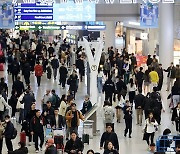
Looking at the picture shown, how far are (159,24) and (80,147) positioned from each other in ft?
53.4

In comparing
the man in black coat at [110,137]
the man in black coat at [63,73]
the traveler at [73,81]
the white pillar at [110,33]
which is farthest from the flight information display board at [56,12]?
the man in black coat at [110,137]

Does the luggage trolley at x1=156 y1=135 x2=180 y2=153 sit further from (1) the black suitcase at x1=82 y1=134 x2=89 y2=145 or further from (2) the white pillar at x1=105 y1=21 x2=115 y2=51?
(2) the white pillar at x1=105 y1=21 x2=115 y2=51

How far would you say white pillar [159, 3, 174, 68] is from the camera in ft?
95.6

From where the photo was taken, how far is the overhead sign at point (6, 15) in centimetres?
2886

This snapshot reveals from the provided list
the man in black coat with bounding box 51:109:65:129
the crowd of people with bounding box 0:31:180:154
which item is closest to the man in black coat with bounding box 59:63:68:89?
the crowd of people with bounding box 0:31:180:154

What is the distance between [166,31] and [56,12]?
5.55m

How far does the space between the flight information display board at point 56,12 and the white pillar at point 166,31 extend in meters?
3.29

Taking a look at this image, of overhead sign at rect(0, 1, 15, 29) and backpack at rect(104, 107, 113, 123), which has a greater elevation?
overhead sign at rect(0, 1, 15, 29)

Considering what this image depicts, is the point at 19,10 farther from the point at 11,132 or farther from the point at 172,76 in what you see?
the point at 11,132

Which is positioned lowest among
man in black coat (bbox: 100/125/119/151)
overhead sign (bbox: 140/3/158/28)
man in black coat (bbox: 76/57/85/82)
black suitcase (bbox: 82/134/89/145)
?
black suitcase (bbox: 82/134/89/145)

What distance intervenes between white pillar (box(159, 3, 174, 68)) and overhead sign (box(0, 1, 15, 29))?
280 inches

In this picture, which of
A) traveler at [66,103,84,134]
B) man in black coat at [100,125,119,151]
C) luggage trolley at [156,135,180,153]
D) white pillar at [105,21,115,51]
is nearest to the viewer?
man in black coat at [100,125,119,151]

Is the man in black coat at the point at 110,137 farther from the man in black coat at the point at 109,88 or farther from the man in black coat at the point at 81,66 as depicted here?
the man in black coat at the point at 81,66

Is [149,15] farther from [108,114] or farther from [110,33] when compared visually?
[110,33]
